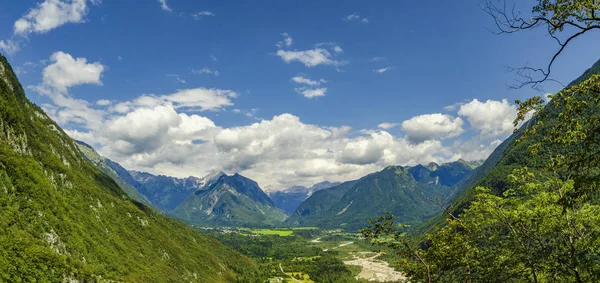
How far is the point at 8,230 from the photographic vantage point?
96250mm

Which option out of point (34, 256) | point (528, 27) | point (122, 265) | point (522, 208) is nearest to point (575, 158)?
point (528, 27)

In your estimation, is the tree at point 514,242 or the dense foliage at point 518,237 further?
the tree at point 514,242

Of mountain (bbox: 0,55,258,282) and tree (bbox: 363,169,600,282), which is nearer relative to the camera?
tree (bbox: 363,169,600,282)

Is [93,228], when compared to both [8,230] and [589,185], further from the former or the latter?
[589,185]

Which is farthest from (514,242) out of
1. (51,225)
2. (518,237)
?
(51,225)

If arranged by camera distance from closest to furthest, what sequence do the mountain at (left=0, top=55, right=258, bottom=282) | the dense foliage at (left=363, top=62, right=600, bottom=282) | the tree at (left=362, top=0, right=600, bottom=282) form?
the tree at (left=362, top=0, right=600, bottom=282)
the dense foliage at (left=363, top=62, right=600, bottom=282)
the mountain at (left=0, top=55, right=258, bottom=282)

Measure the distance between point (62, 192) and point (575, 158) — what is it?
7285 inches

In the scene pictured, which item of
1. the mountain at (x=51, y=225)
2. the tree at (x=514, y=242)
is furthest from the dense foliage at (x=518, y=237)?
the mountain at (x=51, y=225)

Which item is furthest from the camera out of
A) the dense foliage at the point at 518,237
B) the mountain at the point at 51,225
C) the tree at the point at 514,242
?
the mountain at the point at 51,225

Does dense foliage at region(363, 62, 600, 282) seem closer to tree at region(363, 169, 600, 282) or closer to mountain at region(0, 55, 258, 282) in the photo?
tree at region(363, 169, 600, 282)

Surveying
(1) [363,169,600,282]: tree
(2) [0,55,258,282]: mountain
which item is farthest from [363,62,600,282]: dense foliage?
(2) [0,55,258,282]: mountain

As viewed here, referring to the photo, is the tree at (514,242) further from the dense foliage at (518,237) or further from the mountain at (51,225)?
the mountain at (51,225)

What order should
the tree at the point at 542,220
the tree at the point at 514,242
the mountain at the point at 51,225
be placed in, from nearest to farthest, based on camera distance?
the tree at the point at 542,220 < the tree at the point at 514,242 < the mountain at the point at 51,225

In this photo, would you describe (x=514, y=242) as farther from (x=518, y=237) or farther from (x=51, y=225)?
(x=51, y=225)
